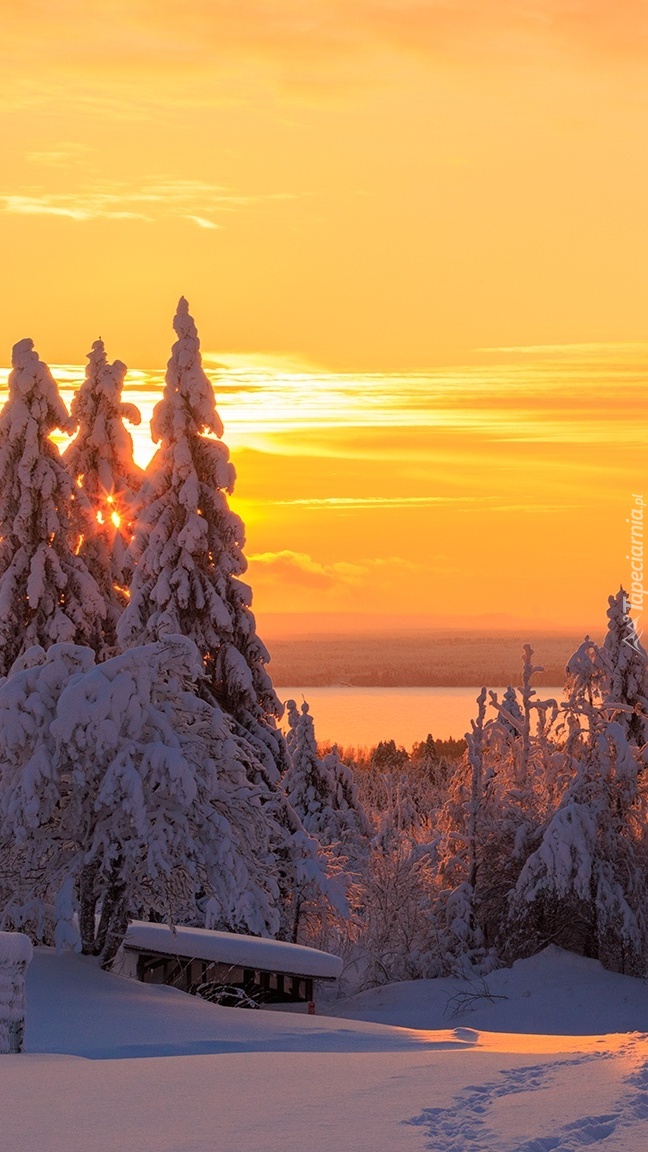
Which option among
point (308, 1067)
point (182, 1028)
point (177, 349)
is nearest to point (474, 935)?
point (177, 349)

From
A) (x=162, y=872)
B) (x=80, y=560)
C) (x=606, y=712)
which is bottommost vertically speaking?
(x=162, y=872)

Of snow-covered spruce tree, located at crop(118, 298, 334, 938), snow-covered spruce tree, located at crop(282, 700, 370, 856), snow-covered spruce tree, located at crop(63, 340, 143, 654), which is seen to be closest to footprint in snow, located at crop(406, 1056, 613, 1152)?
snow-covered spruce tree, located at crop(118, 298, 334, 938)

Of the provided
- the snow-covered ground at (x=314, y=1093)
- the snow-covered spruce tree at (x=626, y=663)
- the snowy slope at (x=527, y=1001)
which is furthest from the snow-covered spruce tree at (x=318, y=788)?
the snow-covered ground at (x=314, y=1093)

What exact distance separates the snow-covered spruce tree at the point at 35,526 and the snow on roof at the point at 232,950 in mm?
10968

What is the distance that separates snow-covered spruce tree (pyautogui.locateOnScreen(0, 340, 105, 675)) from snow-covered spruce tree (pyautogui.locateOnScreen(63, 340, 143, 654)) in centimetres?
215

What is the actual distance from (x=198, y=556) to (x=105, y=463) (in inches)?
219

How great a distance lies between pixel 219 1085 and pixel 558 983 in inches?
1053

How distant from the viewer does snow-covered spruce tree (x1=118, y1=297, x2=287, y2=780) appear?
32438 millimetres

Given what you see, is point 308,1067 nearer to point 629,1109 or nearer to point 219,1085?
point 219,1085

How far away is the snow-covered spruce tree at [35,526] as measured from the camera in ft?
111

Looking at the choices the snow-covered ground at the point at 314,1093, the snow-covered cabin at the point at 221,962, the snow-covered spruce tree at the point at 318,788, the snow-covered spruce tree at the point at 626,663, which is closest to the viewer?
the snow-covered ground at the point at 314,1093

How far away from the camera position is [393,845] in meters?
49.0

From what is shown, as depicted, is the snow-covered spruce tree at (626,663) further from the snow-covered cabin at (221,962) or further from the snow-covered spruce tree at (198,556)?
the snow-covered cabin at (221,962)

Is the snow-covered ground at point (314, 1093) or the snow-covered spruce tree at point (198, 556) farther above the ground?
the snow-covered spruce tree at point (198, 556)
